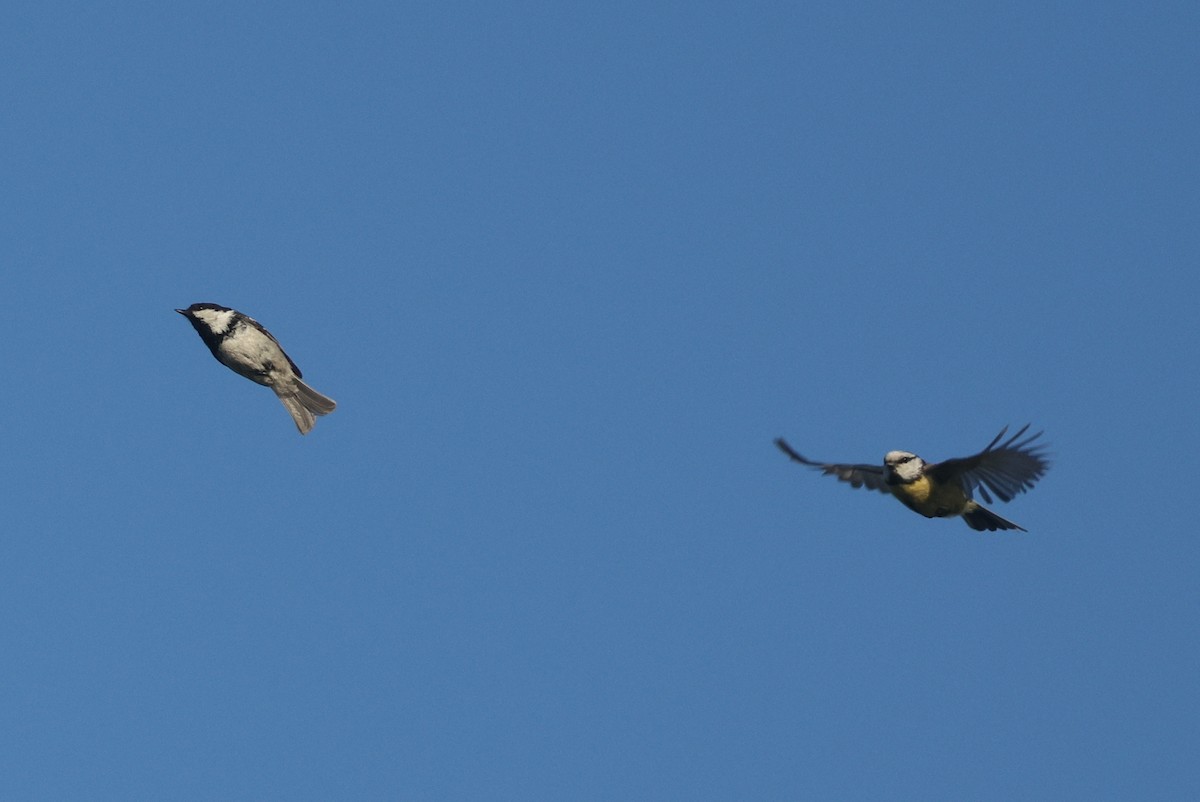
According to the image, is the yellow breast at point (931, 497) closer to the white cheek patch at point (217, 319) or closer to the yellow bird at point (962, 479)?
the yellow bird at point (962, 479)

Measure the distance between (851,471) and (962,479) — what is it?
1.56 meters

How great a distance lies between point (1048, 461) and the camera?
48.6ft

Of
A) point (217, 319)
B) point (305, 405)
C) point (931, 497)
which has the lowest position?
point (931, 497)

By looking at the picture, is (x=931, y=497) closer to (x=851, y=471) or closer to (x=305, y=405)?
(x=851, y=471)

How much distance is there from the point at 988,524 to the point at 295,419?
8.17m

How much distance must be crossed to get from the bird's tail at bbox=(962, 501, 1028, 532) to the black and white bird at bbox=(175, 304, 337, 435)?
25.9 feet

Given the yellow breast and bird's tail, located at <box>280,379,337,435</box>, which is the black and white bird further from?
the yellow breast

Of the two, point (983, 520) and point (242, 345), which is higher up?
point (242, 345)

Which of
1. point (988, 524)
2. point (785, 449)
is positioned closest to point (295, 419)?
point (785, 449)

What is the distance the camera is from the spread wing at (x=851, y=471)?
16.5 meters

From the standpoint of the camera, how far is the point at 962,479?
50.4 feet

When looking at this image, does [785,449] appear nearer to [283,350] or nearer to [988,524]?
[988,524]

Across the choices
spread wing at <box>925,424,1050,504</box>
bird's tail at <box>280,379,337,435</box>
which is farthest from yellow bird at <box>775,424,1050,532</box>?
bird's tail at <box>280,379,337,435</box>

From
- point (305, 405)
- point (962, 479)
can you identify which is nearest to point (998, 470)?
point (962, 479)
